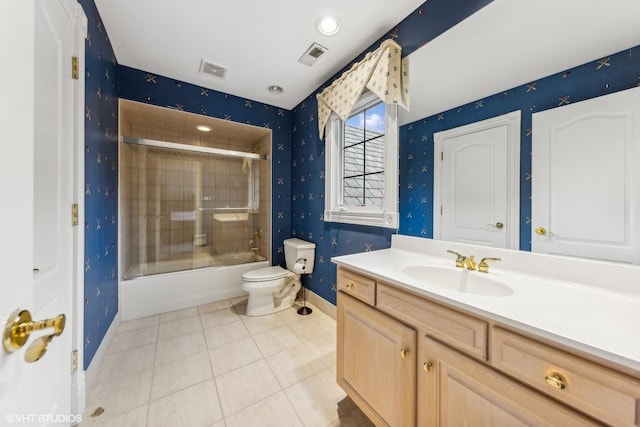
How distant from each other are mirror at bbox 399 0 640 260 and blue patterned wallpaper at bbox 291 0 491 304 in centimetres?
9

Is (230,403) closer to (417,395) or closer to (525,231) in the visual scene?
(417,395)

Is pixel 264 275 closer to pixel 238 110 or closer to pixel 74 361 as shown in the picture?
pixel 74 361

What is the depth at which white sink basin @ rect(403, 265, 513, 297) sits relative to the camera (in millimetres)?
A: 1027

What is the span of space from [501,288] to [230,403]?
4.93 ft

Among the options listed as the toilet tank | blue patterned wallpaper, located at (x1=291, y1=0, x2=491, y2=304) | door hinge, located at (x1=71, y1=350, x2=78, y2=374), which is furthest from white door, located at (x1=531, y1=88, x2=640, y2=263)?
door hinge, located at (x1=71, y1=350, x2=78, y2=374)

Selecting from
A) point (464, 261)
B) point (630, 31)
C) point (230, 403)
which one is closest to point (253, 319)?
point (230, 403)

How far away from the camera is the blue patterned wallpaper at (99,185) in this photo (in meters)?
1.39

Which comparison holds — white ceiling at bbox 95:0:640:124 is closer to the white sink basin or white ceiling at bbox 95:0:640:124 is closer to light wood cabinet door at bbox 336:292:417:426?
the white sink basin

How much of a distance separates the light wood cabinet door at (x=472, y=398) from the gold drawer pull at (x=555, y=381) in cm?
5

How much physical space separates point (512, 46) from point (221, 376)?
7.94 ft

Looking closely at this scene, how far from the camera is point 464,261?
1172 mm

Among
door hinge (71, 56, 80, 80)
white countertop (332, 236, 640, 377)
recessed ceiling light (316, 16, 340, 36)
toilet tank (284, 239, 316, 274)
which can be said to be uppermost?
recessed ceiling light (316, 16, 340, 36)

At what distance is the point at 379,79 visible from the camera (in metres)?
1.60

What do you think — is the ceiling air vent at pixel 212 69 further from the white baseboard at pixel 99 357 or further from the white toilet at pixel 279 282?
the white baseboard at pixel 99 357
